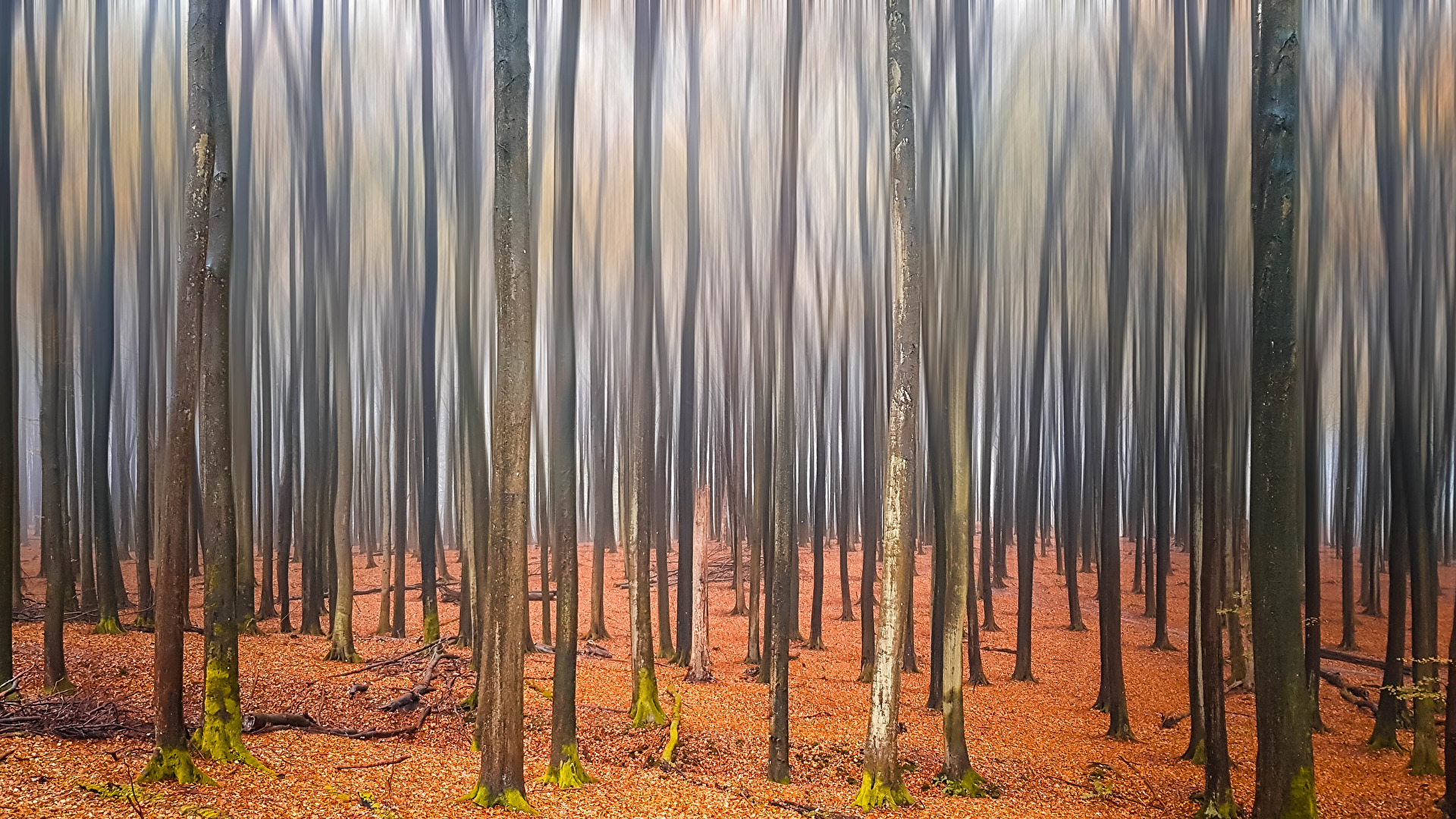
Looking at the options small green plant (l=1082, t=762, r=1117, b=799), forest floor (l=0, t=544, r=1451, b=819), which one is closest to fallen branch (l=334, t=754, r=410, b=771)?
forest floor (l=0, t=544, r=1451, b=819)

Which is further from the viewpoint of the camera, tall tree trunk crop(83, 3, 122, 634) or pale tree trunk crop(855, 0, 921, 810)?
Result: tall tree trunk crop(83, 3, 122, 634)

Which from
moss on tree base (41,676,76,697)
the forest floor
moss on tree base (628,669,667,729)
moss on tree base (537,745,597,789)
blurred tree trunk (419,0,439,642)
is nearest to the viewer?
the forest floor

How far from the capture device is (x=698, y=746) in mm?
10398

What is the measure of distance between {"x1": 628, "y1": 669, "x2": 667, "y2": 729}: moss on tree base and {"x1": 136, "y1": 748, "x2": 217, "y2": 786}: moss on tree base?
5.41m

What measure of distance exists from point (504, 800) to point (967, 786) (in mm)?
4860

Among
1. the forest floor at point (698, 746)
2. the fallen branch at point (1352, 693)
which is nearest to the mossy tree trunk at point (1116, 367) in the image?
the forest floor at point (698, 746)

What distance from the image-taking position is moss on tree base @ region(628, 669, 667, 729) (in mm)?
10992

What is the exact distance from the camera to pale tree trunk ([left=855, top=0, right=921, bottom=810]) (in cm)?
773

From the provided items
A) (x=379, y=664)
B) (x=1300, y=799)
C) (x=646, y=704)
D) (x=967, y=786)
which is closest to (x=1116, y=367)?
(x=967, y=786)

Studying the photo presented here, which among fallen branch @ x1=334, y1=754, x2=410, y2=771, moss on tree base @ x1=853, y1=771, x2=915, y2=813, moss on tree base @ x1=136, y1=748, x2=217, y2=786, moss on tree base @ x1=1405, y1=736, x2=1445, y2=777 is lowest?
moss on tree base @ x1=1405, y1=736, x2=1445, y2=777

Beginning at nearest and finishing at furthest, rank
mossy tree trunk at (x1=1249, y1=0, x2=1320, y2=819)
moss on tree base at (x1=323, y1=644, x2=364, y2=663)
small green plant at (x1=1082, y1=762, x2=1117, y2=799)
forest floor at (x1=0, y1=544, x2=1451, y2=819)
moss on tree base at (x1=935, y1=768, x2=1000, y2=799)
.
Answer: mossy tree trunk at (x1=1249, y1=0, x2=1320, y2=819), forest floor at (x1=0, y1=544, x2=1451, y2=819), moss on tree base at (x1=935, y1=768, x2=1000, y2=799), small green plant at (x1=1082, y1=762, x2=1117, y2=799), moss on tree base at (x1=323, y1=644, x2=364, y2=663)

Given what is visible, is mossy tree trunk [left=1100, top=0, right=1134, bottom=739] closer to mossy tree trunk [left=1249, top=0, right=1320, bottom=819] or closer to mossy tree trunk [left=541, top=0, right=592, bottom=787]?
mossy tree trunk [left=1249, top=0, right=1320, bottom=819]

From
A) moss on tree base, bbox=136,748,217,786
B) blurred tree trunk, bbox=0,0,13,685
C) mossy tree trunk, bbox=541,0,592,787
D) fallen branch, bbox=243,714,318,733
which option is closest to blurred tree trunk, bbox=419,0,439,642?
mossy tree trunk, bbox=541,0,592,787

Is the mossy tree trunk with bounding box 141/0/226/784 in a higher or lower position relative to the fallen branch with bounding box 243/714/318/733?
higher
